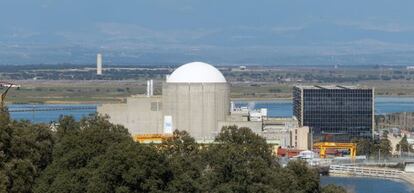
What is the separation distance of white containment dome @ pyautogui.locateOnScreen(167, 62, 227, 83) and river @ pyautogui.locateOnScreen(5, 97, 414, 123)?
1162 inches

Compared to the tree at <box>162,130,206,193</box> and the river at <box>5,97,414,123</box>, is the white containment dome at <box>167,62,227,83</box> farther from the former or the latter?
the river at <box>5,97,414,123</box>

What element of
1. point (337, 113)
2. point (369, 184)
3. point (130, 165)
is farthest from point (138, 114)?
point (130, 165)

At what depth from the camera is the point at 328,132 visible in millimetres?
78312

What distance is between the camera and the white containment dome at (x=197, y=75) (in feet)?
203

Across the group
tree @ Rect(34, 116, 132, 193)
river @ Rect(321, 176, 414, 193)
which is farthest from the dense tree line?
river @ Rect(321, 176, 414, 193)

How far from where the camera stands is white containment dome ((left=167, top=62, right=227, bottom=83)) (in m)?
61.8

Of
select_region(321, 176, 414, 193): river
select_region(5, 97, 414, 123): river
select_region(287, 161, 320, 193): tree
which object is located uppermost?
select_region(287, 161, 320, 193): tree

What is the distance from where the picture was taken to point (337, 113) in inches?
3083

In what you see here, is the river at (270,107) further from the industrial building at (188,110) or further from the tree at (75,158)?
the tree at (75,158)

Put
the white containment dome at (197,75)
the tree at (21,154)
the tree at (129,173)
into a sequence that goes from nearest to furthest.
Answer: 1. the tree at (129,173)
2. the tree at (21,154)
3. the white containment dome at (197,75)

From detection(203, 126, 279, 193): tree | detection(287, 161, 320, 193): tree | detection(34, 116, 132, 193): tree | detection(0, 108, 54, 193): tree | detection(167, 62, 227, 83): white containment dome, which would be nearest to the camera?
detection(0, 108, 54, 193): tree

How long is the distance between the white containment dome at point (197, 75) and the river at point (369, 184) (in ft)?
20.9

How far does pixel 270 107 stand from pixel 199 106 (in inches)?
2191

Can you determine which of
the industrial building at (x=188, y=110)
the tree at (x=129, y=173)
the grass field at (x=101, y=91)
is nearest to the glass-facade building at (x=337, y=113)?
the industrial building at (x=188, y=110)
